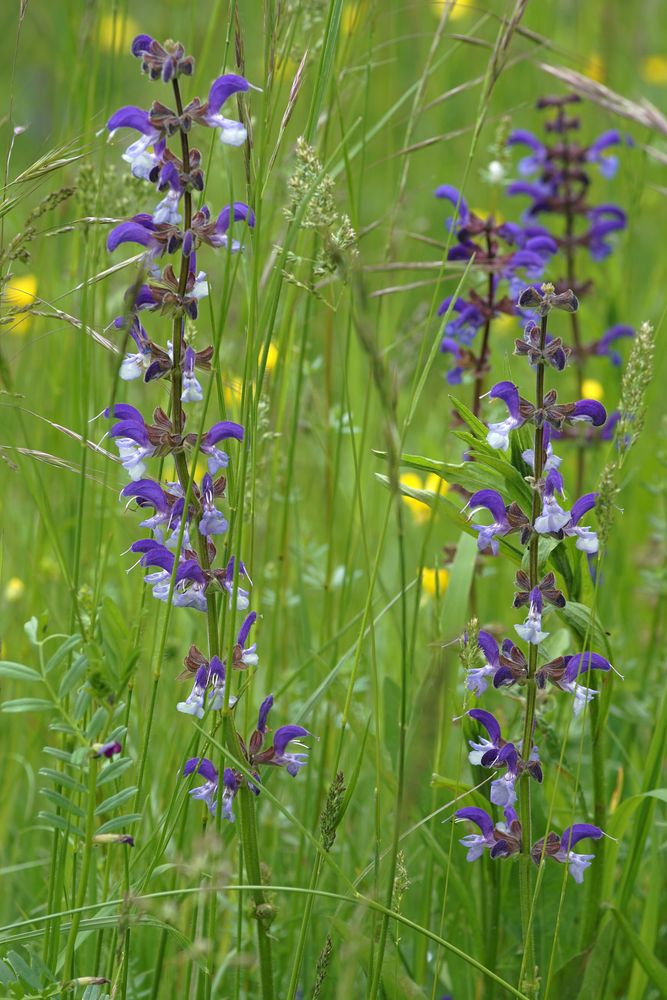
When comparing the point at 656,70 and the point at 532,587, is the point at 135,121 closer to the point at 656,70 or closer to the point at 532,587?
the point at 532,587

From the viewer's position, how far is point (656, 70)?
5.77m

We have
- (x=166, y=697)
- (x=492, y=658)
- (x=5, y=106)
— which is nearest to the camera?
(x=492, y=658)

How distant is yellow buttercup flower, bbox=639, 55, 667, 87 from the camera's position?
573 centimetres

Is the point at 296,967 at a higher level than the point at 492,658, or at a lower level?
lower

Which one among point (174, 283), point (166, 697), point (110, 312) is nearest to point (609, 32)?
point (110, 312)

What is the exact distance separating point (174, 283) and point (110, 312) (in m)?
1.34

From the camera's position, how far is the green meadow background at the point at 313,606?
138cm

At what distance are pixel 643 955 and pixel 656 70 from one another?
5270 mm

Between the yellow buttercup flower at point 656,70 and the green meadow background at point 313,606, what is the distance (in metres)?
2.21

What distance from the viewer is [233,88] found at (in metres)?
1.37

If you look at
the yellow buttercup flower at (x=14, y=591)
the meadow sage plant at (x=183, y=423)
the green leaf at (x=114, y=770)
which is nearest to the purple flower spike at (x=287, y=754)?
the meadow sage plant at (x=183, y=423)

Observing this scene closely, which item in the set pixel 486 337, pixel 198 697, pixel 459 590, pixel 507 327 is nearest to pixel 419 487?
pixel 486 337

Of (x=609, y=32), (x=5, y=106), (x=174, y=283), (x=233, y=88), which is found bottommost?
(x=174, y=283)

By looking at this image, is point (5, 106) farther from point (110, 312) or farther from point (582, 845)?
point (582, 845)
